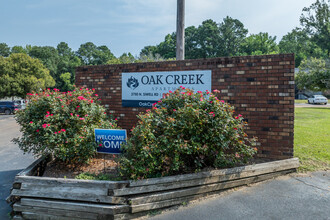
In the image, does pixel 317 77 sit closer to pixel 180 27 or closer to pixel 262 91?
pixel 180 27

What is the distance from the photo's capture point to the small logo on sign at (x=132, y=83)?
680 centimetres

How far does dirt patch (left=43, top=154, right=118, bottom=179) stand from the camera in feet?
15.7

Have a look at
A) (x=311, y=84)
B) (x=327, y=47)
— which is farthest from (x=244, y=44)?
(x=311, y=84)

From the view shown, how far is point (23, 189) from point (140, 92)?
3721 millimetres

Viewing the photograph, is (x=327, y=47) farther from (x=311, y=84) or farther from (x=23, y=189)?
(x=23, y=189)

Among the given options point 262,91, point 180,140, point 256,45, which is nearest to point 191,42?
point 256,45

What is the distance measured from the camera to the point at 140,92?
266 inches

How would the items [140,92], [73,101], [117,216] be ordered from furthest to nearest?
[140,92] < [73,101] < [117,216]

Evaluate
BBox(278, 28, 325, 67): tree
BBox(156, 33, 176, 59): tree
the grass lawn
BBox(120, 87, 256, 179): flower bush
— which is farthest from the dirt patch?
BBox(278, 28, 325, 67): tree

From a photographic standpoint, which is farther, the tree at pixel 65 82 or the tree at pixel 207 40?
the tree at pixel 65 82

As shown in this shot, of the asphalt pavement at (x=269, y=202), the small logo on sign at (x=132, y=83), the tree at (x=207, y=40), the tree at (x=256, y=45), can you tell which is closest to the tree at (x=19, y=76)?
the small logo on sign at (x=132, y=83)

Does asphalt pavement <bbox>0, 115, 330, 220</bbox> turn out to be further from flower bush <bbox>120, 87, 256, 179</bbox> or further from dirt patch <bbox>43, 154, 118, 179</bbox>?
dirt patch <bbox>43, 154, 118, 179</bbox>

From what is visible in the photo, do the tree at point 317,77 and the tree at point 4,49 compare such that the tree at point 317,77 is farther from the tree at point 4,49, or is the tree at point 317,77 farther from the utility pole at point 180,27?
the tree at point 4,49

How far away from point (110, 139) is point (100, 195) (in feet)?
3.98
